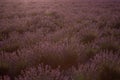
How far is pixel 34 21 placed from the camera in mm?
10812

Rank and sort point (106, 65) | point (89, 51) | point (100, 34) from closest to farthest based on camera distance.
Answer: point (106, 65) < point (89, 51) < point (100, 34)

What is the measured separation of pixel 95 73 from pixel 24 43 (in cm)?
281

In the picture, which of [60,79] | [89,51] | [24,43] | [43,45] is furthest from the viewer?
[24,43]

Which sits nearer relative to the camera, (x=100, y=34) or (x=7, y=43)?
(x=7, y=43)

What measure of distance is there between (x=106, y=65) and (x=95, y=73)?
1.53 ft

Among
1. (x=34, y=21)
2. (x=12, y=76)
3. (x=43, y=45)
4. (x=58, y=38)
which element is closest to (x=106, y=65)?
(x=43, y=45)

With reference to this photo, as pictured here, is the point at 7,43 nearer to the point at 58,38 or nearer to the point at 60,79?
the point at 58,38

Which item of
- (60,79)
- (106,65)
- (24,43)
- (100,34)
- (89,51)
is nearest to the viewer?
(60,79)

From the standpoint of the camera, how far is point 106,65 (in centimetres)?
412

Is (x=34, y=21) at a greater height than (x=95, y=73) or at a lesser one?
lesser

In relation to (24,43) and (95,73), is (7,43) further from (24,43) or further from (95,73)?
(95,73)

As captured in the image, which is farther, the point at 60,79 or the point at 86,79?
the point at 86,79

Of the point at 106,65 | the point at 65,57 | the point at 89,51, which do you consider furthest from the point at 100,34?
the point at 106,65

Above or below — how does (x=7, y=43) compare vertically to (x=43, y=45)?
below
